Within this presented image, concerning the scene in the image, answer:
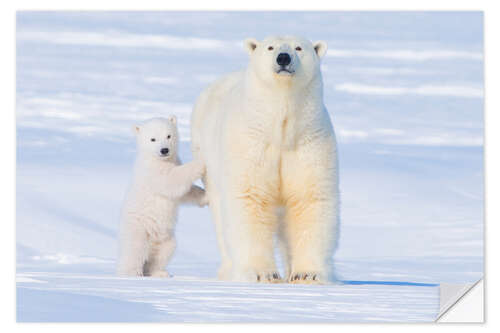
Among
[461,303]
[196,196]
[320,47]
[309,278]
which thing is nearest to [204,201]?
[196,196]

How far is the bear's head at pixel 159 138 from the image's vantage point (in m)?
8.53

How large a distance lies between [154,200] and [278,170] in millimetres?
1181

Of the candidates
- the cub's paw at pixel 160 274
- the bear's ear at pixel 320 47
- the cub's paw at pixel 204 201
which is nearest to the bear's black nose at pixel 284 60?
the bear's ear at pixel 320 47

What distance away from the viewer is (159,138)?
28.1 ft

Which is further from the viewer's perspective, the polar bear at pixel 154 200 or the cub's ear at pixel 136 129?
the cub's ear at pixel 136 129

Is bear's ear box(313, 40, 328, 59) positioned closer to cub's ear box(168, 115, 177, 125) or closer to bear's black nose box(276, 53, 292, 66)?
bear's black nose box(276, 53, 292, 66)

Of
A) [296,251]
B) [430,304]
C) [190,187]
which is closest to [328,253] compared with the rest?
[296,251]

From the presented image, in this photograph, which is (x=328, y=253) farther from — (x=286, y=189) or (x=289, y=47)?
(x=289, y=47)

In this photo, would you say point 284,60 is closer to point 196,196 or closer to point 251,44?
Result: point 251,44

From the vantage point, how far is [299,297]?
727 cm

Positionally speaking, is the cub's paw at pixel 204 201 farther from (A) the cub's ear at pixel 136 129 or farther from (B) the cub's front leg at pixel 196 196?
(A) the cub's ear at pixel 136 129

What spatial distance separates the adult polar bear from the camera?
25.0 feet

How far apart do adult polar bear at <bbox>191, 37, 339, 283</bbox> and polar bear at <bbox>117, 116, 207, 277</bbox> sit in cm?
60
